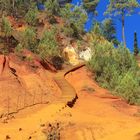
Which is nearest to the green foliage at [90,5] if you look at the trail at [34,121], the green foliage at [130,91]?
the green foliage at [130,91]

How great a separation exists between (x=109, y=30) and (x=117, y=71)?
25318 mm

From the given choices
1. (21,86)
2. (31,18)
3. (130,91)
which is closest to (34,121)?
(21,86)

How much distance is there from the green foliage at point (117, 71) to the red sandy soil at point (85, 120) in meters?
1.30

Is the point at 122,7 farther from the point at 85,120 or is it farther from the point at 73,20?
the point at 85,120

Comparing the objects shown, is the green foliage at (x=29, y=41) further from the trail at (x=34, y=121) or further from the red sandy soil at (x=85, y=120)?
the trail at (x=34, y=121)

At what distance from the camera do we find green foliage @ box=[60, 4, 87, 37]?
51338mm

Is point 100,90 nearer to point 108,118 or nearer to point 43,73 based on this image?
point 43,73

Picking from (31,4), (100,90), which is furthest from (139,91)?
(31,4)

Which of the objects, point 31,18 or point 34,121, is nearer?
point 34,121

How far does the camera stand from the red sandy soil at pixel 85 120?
2020cm

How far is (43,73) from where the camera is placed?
34375 mm

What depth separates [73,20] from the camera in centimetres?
5434

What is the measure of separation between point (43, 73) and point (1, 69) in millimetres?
6491

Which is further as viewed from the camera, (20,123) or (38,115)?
(38,115)
